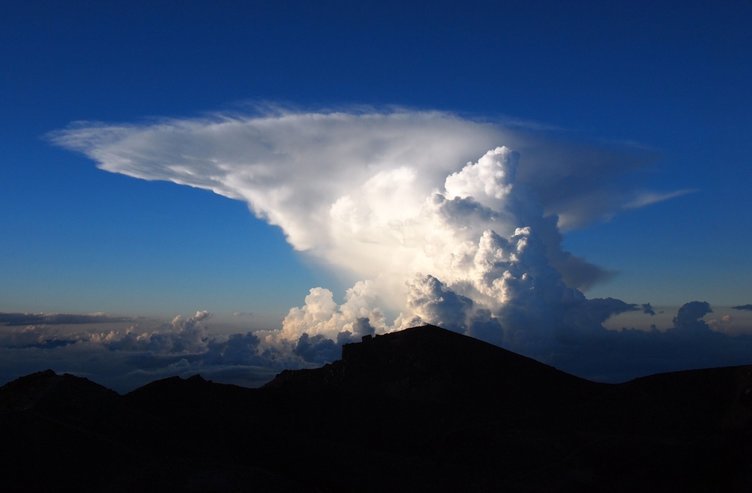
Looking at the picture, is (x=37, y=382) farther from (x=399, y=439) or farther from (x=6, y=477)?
(x=399, y=439)

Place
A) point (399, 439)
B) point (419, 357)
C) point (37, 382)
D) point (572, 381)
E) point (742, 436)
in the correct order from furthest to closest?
point (419, 357)
point (572, 381)
point (399, 439)
point (37, 382)
point (742, 436)

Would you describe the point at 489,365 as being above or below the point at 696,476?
above

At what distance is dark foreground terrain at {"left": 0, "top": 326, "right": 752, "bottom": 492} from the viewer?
50.3m

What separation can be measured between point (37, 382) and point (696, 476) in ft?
220

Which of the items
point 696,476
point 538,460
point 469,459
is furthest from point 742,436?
point 469,459

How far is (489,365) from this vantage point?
107688 millimetres

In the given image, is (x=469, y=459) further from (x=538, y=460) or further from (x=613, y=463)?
(x=613, y=463)

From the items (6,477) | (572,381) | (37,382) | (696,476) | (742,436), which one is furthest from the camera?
(572,381)

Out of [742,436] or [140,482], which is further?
[742,436]

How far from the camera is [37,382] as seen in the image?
2744 inches

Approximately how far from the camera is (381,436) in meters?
79.5

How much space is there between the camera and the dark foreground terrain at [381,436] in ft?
165

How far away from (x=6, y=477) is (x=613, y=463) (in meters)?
52.0

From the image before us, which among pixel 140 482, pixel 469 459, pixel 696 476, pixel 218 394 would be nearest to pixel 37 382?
pixel 218 394
